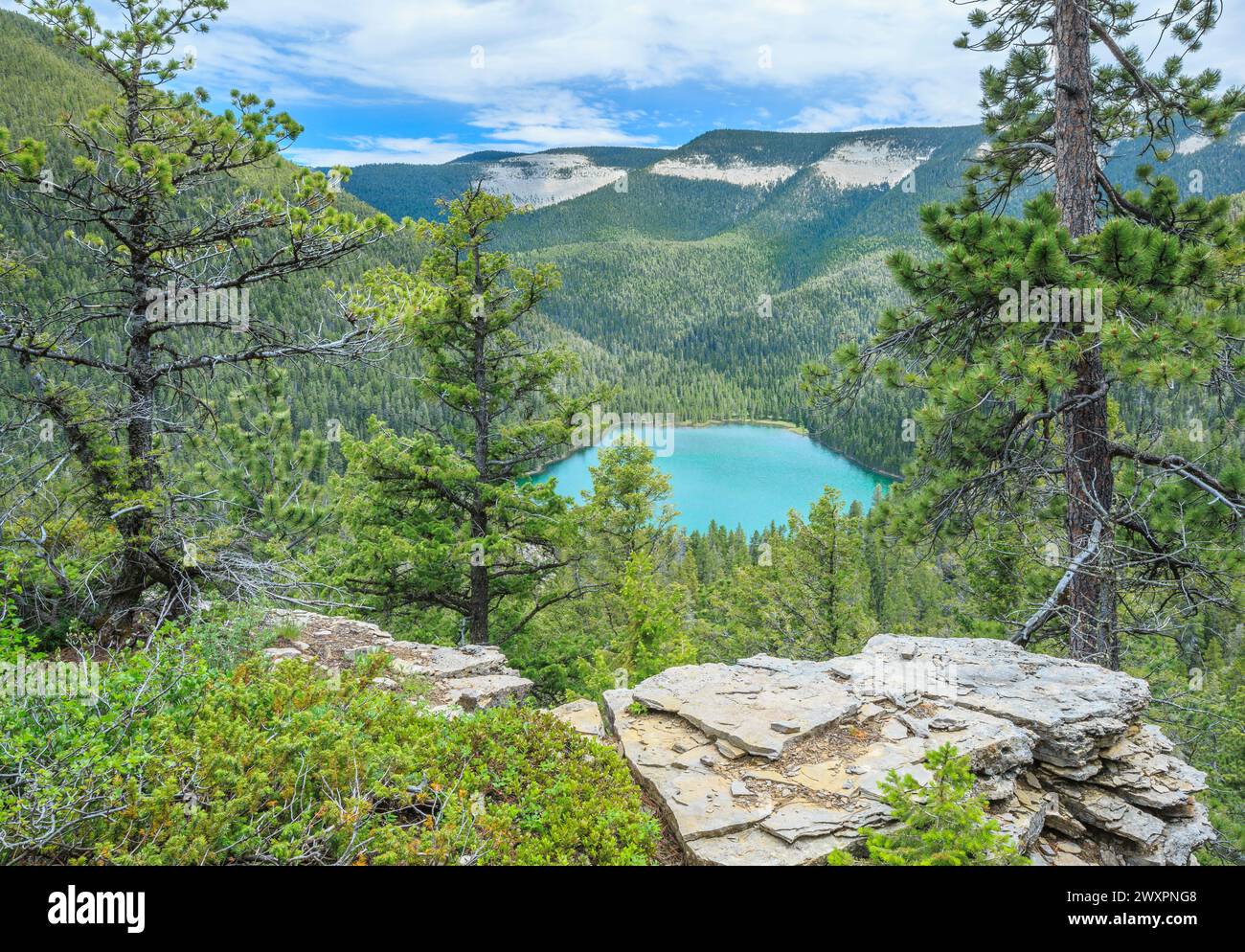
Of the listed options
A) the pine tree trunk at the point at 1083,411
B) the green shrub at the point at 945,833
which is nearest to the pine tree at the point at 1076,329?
the pine tree trunk at the point at 1083,411

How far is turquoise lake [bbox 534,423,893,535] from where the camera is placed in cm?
9538

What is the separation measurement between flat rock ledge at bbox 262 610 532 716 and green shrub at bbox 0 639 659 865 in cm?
145

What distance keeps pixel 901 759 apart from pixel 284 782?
14.9 feet

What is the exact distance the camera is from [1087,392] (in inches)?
305

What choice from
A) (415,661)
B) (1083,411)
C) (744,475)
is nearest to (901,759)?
(1083,411)

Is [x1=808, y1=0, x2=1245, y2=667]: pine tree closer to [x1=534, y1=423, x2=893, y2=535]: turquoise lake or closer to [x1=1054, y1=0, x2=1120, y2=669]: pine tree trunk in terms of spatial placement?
[x1=1054, y1=0, x2=1120, y2=669]: pine tree trunk

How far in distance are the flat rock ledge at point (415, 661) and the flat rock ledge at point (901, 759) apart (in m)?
1.86

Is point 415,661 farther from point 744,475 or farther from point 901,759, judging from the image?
point 744,475

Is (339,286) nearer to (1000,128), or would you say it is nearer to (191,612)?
(191,612)

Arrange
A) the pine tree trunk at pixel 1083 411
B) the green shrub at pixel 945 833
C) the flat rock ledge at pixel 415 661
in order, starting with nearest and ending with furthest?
the green shrub at pixel 945 833 < the flat rock ledge at pixel 415 661 < the pine tree trunk at pixel 1083 411

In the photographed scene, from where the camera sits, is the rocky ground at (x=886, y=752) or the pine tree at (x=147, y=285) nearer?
the rocky ground at (x=886, y=752)

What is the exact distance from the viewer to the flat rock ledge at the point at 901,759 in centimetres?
477

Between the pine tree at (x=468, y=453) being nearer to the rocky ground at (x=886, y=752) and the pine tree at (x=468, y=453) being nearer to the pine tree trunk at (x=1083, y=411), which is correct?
the rocky ground at (x=886, y=752)
